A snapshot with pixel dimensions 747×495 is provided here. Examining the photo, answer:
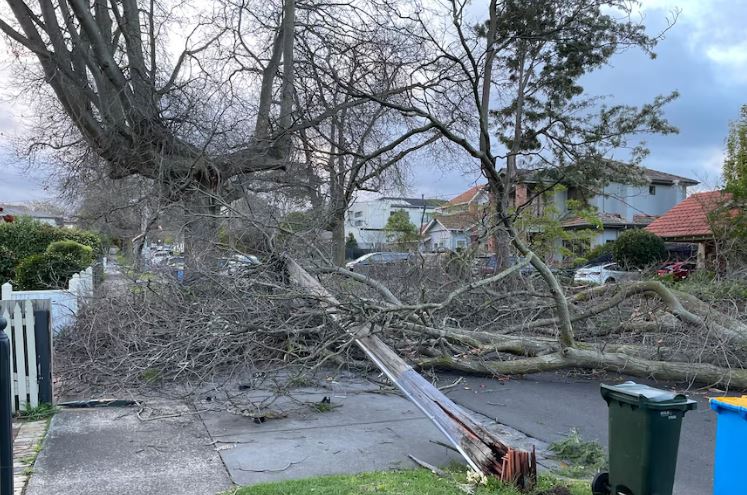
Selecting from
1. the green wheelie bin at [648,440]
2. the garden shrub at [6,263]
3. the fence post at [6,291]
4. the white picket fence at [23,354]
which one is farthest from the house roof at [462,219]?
the garden shrub at [6,263]

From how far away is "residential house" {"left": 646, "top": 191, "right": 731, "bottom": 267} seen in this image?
24578mm

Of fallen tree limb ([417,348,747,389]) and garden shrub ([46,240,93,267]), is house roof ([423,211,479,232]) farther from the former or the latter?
garden shrub ([46,240,93,267])

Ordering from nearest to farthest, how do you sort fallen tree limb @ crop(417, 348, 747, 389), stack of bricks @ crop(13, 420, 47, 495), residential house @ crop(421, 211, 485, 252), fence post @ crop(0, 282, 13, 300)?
1. stack of bricks @ crop(13, 420, 47, 495)
2. fallen tree limb @ crop(417, 348, 747, 389)
3. fence post @ crop(0, 282, 13, 300)
4. residential house @ crop(421, 211, 485, 252)

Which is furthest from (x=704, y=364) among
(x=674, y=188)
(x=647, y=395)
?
(x=674, y=188)

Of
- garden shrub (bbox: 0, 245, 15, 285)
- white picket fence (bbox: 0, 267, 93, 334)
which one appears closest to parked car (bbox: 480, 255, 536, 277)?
white picket fence (bbox: 0, 267, 93, 334)

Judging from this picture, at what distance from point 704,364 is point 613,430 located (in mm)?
4851

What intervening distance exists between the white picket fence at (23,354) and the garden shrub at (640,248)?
24.7 meters

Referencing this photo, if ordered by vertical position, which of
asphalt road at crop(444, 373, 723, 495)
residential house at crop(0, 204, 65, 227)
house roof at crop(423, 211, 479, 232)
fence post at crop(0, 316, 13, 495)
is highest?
residential house at crop(0, 204, 65, 227)

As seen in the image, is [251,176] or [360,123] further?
[360,123]

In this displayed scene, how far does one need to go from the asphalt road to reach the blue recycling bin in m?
1.11

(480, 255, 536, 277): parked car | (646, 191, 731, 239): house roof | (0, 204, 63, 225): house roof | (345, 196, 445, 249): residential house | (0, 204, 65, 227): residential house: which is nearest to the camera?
(480, 255, 536, 277): parked car

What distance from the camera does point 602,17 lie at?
690 inches

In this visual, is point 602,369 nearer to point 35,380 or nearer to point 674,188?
point 35,380

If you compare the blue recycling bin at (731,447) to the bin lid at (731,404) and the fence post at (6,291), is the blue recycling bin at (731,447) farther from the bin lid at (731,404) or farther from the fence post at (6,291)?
the fence post at (6,291)
